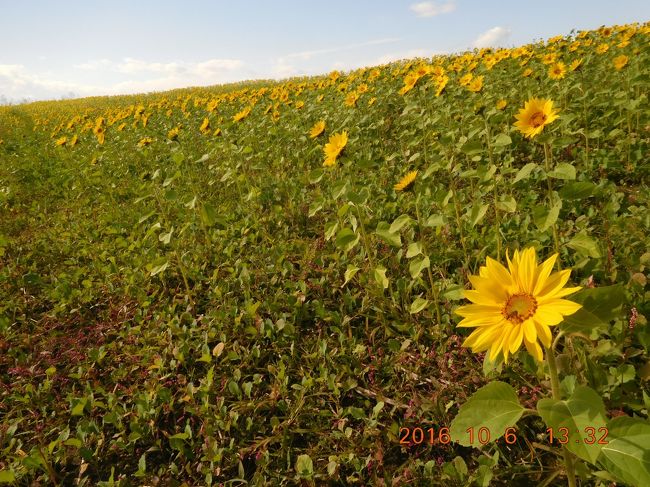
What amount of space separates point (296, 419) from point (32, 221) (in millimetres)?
4437

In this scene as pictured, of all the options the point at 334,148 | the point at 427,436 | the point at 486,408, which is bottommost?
the point at 427,436

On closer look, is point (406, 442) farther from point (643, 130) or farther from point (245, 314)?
point (643, 130)

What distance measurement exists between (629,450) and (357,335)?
1495mm

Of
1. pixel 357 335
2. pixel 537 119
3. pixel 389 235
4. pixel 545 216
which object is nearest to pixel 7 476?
pixel 357 335

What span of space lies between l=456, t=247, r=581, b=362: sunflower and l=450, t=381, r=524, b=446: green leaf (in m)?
0.10

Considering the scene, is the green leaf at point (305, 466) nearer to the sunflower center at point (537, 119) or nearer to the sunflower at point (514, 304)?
the sunflower at point (514, 304)

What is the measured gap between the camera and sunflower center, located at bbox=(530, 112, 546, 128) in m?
2.18

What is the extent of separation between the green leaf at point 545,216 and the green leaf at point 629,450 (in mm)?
841

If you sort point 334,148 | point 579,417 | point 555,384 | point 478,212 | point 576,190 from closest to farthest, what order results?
point 579,417
point 555,384
point 576,190
point 478,212
point 334,148

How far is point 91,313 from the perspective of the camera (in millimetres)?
2984

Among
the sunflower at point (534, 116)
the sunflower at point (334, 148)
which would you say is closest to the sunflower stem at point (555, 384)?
the sunflower at point (534, 116)

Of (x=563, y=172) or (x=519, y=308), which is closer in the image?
(x=519, y=308)

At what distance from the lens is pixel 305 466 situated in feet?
5.41
